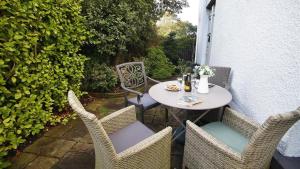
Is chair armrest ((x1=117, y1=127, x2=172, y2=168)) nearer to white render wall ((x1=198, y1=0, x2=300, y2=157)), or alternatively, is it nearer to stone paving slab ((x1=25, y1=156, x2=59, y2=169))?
white render wall ((x1=198, y1=0, x2=300, y2=157))

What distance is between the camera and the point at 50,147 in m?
2.56

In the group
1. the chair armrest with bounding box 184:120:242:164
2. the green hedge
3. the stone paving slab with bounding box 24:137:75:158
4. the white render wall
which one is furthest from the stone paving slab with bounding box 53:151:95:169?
the white render wall

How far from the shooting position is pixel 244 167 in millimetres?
1385

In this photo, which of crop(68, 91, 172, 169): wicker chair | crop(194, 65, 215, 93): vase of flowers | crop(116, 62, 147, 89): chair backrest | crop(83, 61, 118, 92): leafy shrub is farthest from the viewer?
crop(83, 61, 118, 92): leafy shrub

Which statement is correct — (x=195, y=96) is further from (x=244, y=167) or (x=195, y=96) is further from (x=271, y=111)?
(x=244, y=167)

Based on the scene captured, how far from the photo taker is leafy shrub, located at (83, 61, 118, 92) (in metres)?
4.26

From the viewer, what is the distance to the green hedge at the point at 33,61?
2041 mm

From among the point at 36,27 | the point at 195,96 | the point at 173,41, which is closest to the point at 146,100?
the point at 195,96

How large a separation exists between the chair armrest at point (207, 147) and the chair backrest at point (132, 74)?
165 centimetres

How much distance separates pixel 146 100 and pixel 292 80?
1.79 metres

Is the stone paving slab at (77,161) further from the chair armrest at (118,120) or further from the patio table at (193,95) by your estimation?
the patio table at (193,95)

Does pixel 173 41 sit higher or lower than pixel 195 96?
higher

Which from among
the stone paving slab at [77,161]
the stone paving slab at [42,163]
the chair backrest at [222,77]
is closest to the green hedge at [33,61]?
the stone paving slab at [42,163]

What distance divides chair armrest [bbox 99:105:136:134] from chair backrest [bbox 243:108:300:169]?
1.19m
